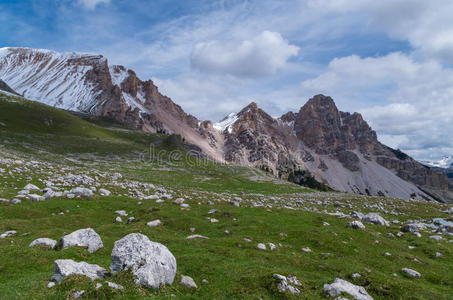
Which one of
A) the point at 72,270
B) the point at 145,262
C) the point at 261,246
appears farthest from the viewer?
the point at 261,246

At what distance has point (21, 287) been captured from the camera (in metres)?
10.3

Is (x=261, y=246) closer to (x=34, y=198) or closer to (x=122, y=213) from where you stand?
(x=122, y=213)

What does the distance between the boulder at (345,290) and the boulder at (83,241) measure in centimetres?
1287

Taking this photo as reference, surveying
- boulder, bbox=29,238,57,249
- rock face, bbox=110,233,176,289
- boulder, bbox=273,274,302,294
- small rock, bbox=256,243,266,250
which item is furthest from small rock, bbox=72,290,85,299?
small rock, bbox=256,243,266,250

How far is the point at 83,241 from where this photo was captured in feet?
51.5

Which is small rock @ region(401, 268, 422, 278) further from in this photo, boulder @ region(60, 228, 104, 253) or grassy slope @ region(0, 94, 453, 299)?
boulder @ region(60, 228, 104, 253)

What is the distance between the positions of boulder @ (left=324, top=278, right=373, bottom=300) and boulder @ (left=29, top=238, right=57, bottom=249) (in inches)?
584

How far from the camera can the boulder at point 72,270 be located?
10.9 m

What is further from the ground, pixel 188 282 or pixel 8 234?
pixel 188 282

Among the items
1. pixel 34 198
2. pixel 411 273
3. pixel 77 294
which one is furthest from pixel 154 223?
pixel 411 273

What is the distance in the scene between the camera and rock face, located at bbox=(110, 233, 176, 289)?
11172 millimetres

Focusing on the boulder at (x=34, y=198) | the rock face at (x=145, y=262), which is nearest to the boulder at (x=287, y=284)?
the rock face at (x=145, y=262)

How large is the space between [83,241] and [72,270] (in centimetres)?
497

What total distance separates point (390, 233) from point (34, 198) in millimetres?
33851
